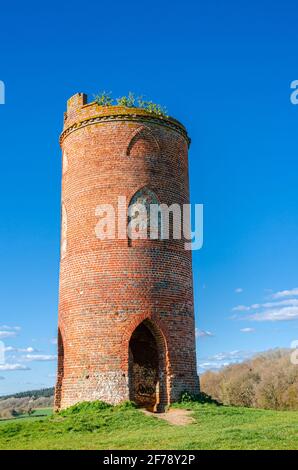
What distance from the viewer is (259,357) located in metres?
49.7

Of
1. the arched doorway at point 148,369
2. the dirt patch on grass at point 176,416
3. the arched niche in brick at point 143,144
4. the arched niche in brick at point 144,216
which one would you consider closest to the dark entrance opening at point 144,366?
the arched doorway at point 148,369

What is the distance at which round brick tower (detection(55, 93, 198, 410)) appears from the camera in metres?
15.5

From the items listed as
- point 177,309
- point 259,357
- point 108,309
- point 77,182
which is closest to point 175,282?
point 177,309

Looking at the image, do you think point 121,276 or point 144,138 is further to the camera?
point 144,138

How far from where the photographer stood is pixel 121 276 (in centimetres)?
1598

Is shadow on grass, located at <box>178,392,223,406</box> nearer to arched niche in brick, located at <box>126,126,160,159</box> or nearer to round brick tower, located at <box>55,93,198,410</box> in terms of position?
round brick tower, located at <box>55,93,198,410</box>

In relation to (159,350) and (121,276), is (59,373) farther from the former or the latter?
(121,276)

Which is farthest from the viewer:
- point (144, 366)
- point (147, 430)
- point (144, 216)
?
point (144, 366)

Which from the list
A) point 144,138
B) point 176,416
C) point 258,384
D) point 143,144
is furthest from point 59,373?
point 258,384

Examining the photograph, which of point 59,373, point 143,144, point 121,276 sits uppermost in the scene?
point 143,144

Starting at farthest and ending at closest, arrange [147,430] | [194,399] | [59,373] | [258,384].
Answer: [258,384] → [59,373] → [194,399] → [147,430]

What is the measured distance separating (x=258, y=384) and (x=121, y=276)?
26.5 metres

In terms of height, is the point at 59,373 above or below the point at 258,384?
above
